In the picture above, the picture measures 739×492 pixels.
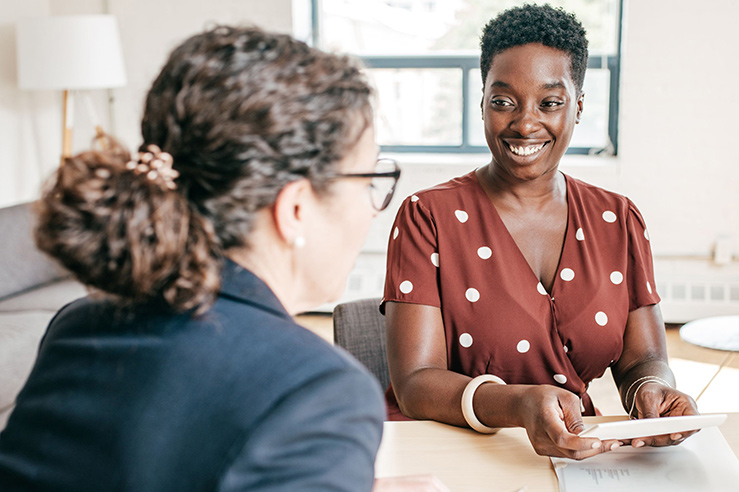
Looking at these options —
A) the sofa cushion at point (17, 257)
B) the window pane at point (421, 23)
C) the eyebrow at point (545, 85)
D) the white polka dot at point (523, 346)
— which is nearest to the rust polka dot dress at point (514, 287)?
the white polka dot at point (523, 346)

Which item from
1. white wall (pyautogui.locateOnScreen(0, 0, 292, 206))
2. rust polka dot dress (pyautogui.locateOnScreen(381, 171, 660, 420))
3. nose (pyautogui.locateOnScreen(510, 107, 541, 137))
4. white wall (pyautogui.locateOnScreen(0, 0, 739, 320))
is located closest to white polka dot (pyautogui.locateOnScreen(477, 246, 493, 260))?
rust polka dot dress (pyautogui.locateOnScreen(381, 171, 660, 420))

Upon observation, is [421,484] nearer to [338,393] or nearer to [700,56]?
[338,393]

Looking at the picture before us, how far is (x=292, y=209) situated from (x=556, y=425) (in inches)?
23.2

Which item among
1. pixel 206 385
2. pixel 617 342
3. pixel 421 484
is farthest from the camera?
pixel 617 342

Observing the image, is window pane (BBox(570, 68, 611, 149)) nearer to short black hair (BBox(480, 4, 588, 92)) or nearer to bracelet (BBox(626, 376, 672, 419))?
short black hair (BBox(480, 4, 588, 92))

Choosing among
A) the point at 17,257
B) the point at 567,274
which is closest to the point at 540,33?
the point at 567,274

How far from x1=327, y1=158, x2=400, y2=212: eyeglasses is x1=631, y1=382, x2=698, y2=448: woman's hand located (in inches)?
23.4

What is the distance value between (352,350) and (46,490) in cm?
96

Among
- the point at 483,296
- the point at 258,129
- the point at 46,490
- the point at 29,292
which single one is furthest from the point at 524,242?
the point at 29,292

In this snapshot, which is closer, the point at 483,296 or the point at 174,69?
the point at 174,69

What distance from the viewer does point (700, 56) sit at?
3.58m

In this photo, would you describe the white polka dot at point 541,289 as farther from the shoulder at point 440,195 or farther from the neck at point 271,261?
the neck at point 271,261

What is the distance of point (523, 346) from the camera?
150 cm

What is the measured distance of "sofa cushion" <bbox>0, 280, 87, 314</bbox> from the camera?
3.00 metres
